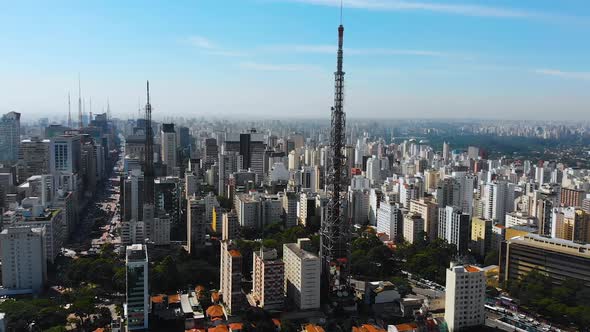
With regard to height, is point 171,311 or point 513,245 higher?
point 513,245

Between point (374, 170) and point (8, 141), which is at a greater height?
point (8, 141)

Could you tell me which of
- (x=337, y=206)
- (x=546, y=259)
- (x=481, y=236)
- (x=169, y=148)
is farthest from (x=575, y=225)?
(x=169, y=148)

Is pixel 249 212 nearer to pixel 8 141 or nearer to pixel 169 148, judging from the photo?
pixel 169 148

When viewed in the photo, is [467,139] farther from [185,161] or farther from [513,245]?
[513,245]

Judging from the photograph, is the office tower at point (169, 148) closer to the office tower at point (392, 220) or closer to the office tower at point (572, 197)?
the office tower at point (392, 220)

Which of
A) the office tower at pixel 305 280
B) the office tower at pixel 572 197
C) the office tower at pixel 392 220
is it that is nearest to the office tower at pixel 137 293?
the office tower at pixel 305 280

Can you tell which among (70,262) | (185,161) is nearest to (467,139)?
(185,161)

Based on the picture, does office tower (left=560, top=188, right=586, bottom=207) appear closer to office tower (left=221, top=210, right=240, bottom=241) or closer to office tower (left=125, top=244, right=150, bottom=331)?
office tower (left=221, top=210, right=240, bottom=241)
